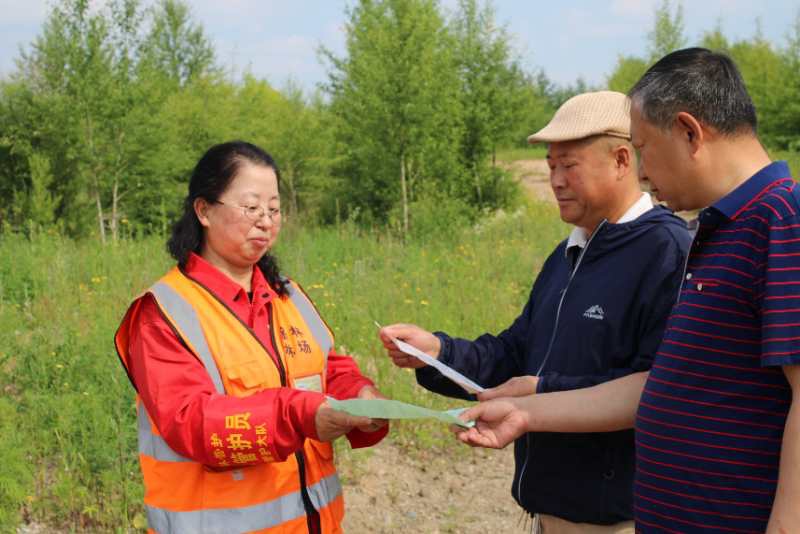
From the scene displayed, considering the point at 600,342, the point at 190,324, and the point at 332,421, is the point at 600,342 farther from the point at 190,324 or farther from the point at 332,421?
the point at 190,324

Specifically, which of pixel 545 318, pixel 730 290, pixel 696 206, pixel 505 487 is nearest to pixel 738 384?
pixel 730 290

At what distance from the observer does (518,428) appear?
2.18 m

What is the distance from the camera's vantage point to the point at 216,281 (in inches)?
98.2

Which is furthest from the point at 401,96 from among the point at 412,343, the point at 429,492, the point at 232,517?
the point at 232,517

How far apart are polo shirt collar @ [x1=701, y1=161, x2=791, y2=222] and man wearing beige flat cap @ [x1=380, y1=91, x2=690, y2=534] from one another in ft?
1.91

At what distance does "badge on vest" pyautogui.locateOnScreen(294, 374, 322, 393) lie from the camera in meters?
2.47

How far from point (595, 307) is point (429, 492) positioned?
309 centimetres

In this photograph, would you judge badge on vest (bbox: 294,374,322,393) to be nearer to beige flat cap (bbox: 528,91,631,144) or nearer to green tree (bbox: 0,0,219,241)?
beige flat cap (bbox: 528,91,631,144)

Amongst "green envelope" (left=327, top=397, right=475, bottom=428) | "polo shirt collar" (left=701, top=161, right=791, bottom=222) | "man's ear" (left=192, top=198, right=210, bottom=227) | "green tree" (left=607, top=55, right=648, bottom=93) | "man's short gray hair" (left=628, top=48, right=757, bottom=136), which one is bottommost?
"green envelope" (left=327, top=397, right=475, bottom=428)

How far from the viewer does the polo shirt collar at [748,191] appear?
65.1 inches

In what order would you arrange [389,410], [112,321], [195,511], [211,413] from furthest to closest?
1. [112,321]
2. [195,511]
3. [211,413]
4. [389,410]

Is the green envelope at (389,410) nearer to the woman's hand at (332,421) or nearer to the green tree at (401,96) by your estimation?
the woman's hand at (332,421)

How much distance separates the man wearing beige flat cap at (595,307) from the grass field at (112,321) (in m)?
2.63

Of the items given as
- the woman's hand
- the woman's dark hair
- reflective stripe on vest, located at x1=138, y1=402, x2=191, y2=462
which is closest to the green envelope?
the woman's hand
